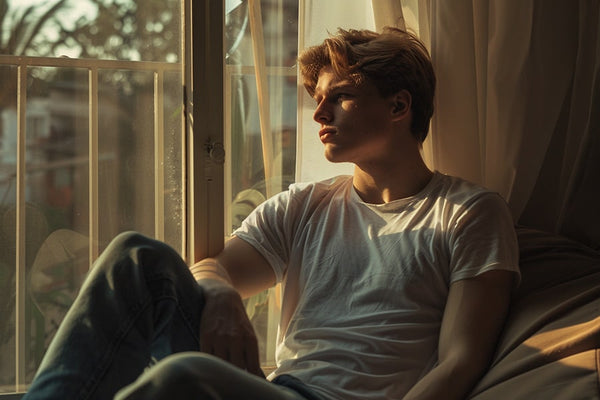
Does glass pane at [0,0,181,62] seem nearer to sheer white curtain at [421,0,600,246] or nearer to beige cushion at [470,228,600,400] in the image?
sheer white curtain at [421,0,600,246]

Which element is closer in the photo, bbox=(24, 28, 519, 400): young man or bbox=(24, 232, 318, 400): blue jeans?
bbox=(24, 232, 318, 400): blue jeans

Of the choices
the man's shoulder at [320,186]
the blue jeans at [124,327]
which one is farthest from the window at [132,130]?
the blue jeans at [124,327]

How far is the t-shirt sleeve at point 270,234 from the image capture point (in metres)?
1.77

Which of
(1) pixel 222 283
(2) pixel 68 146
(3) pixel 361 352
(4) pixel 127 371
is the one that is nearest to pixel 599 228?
(3) pixel 361 352

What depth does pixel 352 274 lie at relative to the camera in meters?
1.67

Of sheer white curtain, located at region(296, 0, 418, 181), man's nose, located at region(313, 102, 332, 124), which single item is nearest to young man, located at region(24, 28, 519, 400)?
man's nose, located at region(313, 102, 332, 124)

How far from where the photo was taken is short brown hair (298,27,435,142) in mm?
1752

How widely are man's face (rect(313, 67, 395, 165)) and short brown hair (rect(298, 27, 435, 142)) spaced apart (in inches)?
1.0

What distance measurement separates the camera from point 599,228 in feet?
5.98

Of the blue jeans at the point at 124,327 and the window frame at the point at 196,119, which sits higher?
the window frame at the point at 196,119

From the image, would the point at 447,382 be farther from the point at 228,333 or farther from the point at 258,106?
the point at 258,106

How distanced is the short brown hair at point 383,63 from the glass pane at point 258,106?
0.37ft

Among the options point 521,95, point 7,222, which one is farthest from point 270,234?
point 521,95

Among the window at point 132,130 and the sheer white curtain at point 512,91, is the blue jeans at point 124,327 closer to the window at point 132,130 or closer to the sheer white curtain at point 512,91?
the window at point 132,130
